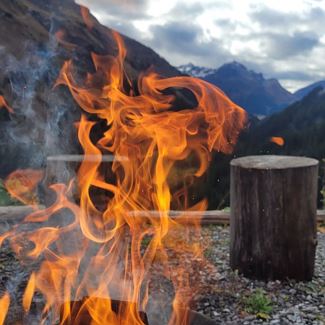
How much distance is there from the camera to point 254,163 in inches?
192

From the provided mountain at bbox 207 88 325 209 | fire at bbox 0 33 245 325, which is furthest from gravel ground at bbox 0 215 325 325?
mountain at bbox 207 88 325 209

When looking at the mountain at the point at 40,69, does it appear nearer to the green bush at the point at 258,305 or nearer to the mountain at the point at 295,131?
the green bush at the point at 258,305

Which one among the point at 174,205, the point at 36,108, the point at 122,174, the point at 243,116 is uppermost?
the point at 36,108

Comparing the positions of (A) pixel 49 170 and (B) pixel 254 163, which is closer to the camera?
(B) pixel 254 163

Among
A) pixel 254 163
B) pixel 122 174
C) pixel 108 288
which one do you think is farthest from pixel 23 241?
pixel 254 163

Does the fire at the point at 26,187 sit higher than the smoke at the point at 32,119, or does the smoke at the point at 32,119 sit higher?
the smoke at the point at 32,119

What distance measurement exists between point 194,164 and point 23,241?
2031 centimetres

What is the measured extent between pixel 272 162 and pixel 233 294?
142cm

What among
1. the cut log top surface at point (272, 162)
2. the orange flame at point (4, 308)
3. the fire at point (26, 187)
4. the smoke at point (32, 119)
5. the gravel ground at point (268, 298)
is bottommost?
the gravel ground at point (268, 298)

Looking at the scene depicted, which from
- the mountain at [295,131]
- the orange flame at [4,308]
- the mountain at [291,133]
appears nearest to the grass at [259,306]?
the orange flame at [4,308]

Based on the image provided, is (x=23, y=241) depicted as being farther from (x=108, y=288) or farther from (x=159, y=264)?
(x=108, y=288)

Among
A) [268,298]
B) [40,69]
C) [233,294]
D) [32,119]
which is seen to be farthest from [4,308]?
[40,69]

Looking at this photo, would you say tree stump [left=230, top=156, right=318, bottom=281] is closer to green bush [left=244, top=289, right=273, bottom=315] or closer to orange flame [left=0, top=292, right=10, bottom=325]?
green bush [left=244, top=289, right=273, bottom=315]

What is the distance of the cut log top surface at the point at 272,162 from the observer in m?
4.70
